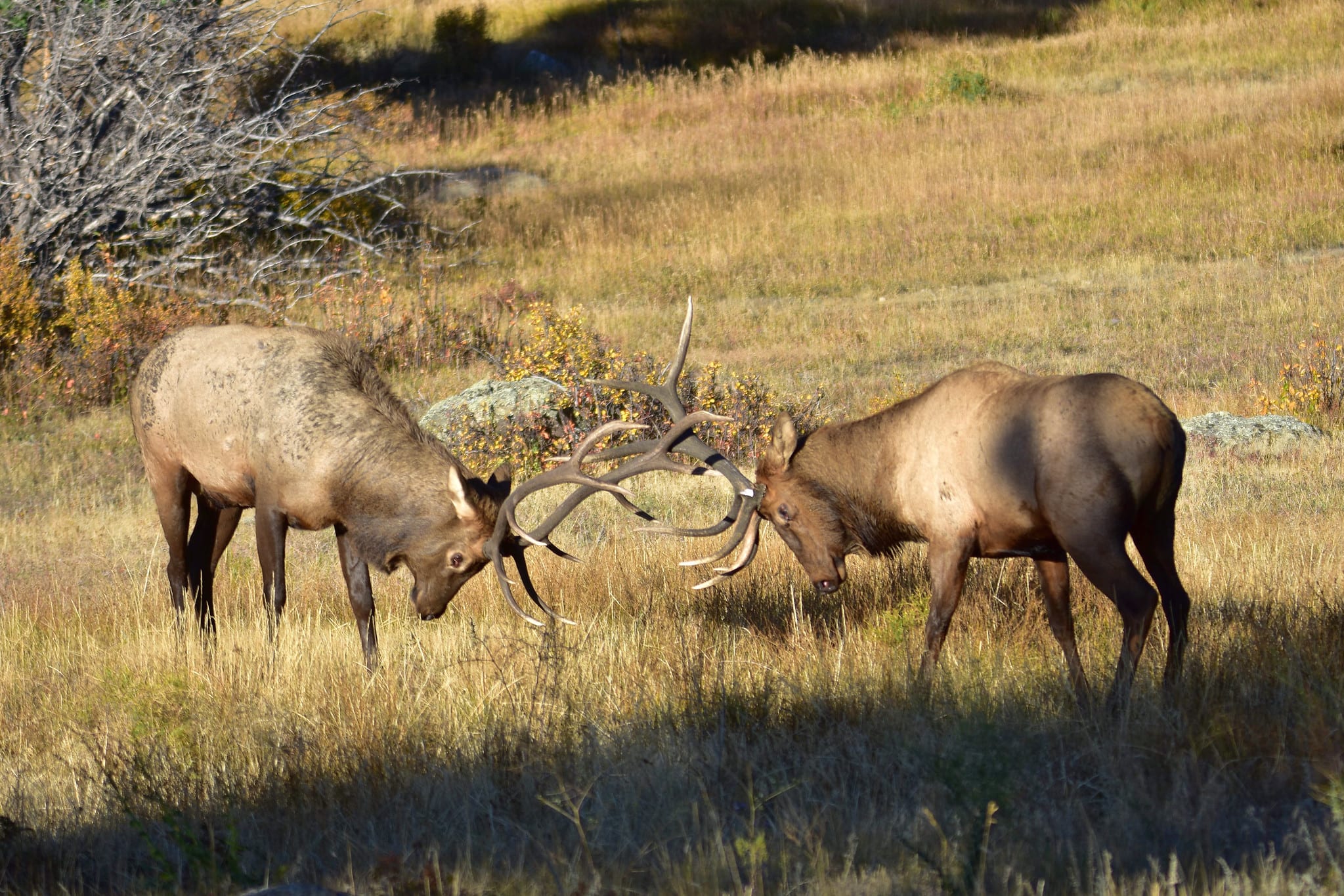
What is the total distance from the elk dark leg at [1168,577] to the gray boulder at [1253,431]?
6127 mm

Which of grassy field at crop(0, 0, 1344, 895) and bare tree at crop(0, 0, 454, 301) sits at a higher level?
bare tree at crop(0, 0, 454, 301)

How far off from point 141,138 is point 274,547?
10693 millimetres

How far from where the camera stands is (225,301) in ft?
52.4

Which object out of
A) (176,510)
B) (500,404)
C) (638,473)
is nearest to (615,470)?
(638,473)

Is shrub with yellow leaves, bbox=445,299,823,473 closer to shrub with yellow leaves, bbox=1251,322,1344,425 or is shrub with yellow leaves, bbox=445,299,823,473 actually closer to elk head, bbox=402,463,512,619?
shrub with yellow leaves, bbox=1251,322,1344,425

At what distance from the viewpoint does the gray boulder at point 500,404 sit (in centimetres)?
1298

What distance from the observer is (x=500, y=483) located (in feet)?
23.7

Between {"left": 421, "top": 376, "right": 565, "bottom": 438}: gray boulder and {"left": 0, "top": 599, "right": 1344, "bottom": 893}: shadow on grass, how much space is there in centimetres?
679

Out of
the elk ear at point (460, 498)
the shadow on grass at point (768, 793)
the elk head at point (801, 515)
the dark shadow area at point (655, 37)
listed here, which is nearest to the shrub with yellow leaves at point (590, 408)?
the elk head at point (801, 515)

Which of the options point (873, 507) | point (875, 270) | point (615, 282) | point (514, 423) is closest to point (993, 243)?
point (875, 270)

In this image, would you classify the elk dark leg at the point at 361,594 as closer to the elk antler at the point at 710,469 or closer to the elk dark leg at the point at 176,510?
the elk dark leg at the point at 176,510

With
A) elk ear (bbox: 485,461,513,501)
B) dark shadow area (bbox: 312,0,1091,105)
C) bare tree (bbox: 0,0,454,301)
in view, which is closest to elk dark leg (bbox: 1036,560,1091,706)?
elk ear (bbox: 485,461,513,501)

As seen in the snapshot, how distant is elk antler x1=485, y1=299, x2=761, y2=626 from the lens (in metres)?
6.51

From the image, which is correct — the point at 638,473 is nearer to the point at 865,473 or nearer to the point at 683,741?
the point at 865,473
